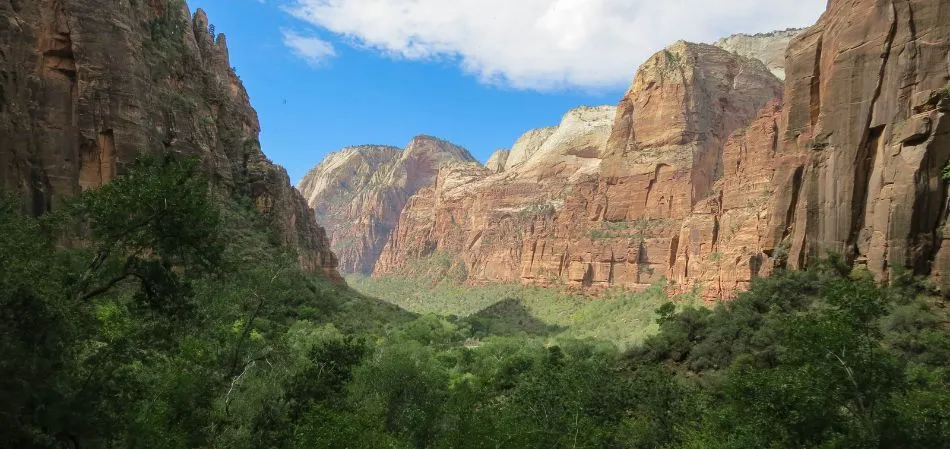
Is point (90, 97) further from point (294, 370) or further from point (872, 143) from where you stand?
point (872, 143)

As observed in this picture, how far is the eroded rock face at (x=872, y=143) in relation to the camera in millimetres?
24438

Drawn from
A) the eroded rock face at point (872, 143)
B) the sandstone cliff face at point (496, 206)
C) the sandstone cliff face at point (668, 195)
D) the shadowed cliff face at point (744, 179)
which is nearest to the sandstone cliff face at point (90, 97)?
the eroded rock face at point (872, 143)

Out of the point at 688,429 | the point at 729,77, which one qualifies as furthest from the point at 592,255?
the point at 688,429

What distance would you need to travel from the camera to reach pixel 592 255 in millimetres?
85938

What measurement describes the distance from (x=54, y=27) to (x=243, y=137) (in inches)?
1120

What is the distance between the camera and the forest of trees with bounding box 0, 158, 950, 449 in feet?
33.8

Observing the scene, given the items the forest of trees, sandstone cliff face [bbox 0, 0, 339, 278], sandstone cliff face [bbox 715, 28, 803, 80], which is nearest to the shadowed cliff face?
the forest of trees

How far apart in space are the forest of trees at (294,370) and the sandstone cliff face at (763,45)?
135804 millimetres

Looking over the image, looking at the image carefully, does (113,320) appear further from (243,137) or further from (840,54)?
(243,137)

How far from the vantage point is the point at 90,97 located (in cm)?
3628

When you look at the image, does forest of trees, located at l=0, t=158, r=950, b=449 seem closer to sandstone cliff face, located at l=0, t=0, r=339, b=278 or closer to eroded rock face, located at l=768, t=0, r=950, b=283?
eroded rock face, located at l=768, t=0, r=950, b=283

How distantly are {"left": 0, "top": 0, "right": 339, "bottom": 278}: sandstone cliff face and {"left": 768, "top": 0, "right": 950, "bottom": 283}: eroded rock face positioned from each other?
121 feet

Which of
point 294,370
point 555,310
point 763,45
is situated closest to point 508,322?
point 555,310

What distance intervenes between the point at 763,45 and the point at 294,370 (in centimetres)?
16885
